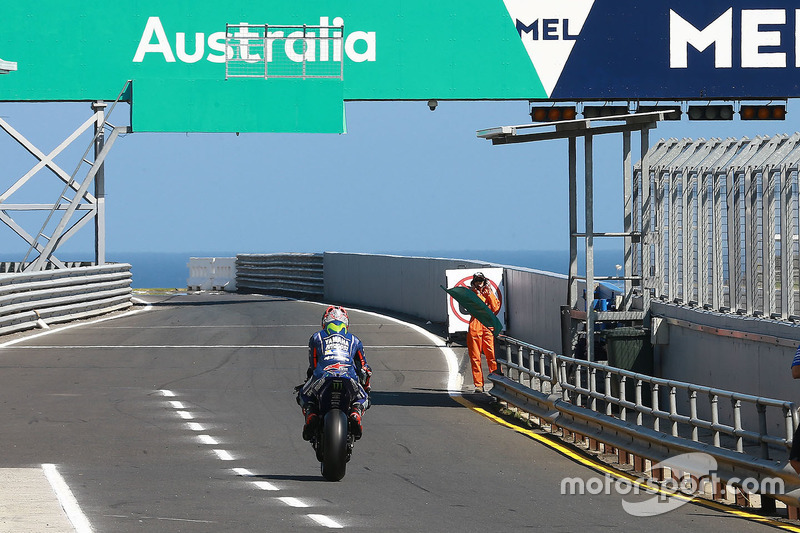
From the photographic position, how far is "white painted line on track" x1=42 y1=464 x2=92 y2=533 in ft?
28.0

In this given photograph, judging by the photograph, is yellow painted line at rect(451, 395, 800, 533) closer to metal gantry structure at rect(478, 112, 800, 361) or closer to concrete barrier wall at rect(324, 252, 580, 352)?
metal gantry structure at rect(478, 112, 800, 361)

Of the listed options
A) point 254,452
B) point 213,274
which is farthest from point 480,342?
point 213,274

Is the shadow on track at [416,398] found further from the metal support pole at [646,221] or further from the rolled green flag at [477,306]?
the metal support pole at [646,221]

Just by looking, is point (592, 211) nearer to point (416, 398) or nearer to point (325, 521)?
point (416, 398)

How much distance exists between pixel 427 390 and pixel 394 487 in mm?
7365

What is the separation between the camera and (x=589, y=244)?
17.0 meters

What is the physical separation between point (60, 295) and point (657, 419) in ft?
63.2

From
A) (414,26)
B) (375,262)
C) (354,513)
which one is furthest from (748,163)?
(375,262)

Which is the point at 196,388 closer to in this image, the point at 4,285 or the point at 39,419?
the point at 39,419

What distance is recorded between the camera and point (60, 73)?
105ft

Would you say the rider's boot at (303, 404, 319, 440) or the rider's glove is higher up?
the rider's glove

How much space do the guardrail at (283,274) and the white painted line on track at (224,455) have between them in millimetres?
28852

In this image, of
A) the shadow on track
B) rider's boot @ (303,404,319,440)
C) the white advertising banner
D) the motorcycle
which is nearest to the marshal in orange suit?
the shadow on track

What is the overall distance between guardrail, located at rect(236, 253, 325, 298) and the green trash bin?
2502cm
